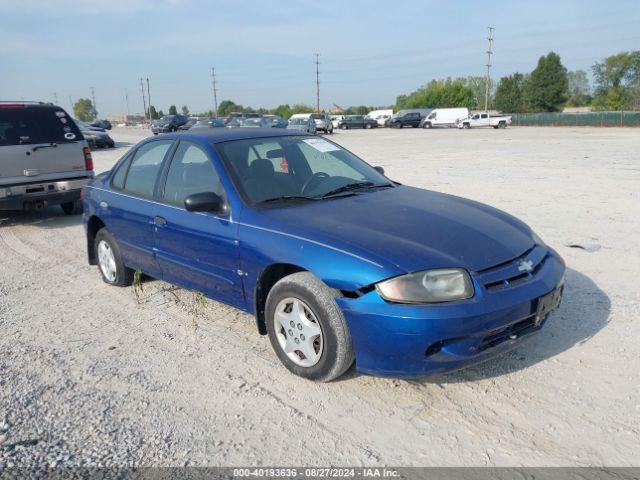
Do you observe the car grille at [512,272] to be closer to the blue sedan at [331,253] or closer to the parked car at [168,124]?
the blue sedan at [331,253]

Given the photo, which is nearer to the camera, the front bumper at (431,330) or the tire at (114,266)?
the front bumper at (431,330)

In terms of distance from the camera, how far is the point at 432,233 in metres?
3.33

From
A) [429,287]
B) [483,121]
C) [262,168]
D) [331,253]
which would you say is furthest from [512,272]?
[483,121]

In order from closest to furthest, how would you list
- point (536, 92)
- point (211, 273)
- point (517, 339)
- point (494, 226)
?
point (517, 339) → point (494, 226) → point (211, 273) → point (536, 92)

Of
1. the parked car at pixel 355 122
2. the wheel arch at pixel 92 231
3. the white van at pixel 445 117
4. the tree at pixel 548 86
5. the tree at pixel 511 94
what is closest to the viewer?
the wheel arch at pixel 92 231

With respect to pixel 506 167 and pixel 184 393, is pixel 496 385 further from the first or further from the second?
pixel 506 167

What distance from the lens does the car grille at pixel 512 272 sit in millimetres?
3021

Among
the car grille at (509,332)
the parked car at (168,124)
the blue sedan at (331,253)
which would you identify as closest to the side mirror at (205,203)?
the blue sedan at (331,253)

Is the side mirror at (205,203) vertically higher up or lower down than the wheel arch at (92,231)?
higher up

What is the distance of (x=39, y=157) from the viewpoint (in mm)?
8000

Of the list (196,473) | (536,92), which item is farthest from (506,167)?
(536,92)

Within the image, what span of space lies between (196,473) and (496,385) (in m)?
1.83

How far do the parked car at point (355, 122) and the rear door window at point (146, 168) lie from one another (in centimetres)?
5254

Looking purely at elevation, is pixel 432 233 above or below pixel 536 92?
below
